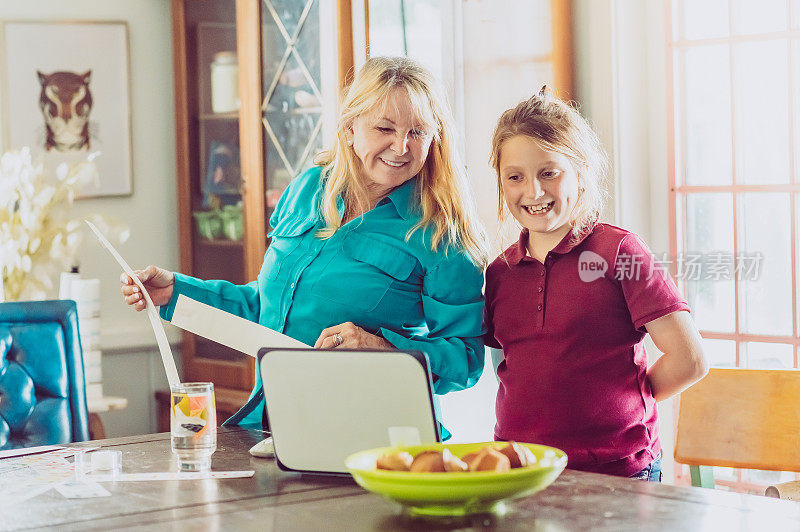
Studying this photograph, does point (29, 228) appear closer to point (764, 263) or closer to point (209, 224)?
point (209, 224)

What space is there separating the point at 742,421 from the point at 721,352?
86cm

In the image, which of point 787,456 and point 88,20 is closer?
point 787,456

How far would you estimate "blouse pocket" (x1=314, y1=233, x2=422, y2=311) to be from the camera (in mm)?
1975

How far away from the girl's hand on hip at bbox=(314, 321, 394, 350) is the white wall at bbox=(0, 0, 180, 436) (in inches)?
97.3

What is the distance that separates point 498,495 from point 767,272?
1.74 metres

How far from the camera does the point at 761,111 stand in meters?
2.67

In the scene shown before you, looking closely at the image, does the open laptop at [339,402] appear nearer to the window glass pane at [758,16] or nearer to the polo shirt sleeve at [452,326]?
the polo shirt sleeve at [452,326]

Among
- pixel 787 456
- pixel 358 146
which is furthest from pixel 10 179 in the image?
pixel 787 456

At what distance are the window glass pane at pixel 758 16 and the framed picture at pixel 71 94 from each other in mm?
2404

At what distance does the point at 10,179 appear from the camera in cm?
337

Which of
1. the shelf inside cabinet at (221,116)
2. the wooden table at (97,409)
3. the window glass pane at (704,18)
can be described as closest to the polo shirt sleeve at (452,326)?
the window glass pane at (704,18)

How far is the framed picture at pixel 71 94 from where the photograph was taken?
390cm

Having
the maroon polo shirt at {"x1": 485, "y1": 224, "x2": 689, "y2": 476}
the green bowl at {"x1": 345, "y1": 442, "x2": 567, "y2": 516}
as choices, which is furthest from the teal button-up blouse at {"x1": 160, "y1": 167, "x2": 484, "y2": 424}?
the green bowl at {"x1": 345, "y1": 442, "x2": 567, "y2": 516}

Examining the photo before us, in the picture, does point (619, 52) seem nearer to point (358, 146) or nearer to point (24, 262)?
point (358, 146)
